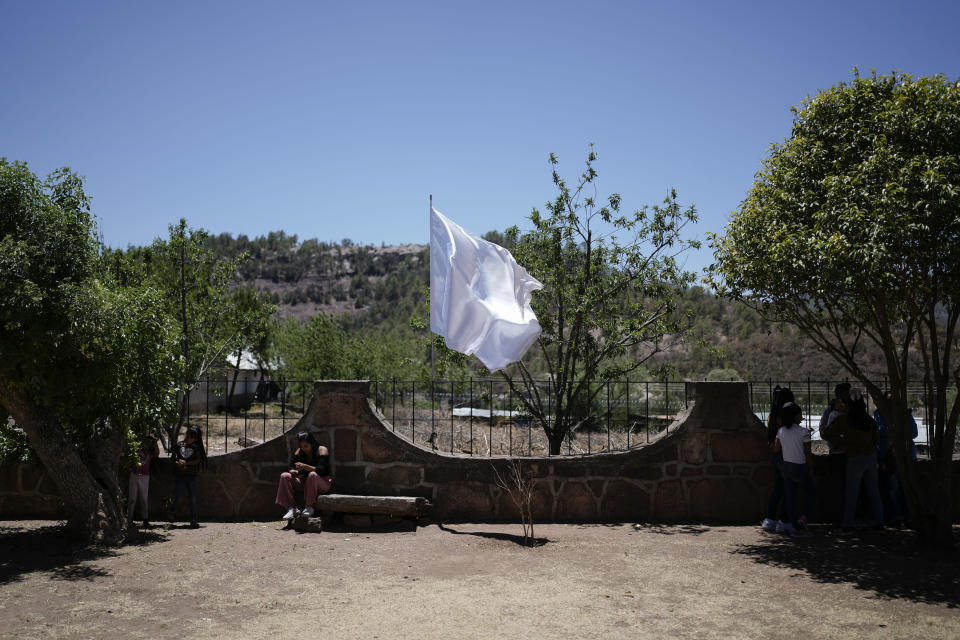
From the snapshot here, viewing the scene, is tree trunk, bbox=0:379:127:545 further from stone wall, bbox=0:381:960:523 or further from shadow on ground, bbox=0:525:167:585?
stone wall, bbox=0:381:960:523

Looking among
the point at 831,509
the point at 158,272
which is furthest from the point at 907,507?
the point at 158,272

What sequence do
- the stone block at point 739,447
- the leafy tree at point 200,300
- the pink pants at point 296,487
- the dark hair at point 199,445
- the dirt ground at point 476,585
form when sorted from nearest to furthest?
the dirt ground at point 476,585, the pink pants at point 296,487, the dark hair at point 199,445, the stone block at point 739,447, the leafy tree at point 200,300

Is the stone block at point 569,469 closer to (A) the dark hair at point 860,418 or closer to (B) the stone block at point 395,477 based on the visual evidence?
(B) the stone block at point 395,477

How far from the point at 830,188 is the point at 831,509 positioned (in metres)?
4.12

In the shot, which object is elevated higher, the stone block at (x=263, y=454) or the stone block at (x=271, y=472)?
the stone block at (x=263, y=454)

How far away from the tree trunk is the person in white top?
7.36m

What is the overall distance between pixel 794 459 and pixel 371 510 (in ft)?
16.1

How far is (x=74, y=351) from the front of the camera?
7.04m

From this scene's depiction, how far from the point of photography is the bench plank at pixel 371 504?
869 centimetres

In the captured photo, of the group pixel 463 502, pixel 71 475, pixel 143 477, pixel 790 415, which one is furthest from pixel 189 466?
pixel 790 415

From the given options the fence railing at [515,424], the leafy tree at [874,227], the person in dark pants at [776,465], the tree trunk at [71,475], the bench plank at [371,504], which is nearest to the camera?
the leafy tree at [874,227]

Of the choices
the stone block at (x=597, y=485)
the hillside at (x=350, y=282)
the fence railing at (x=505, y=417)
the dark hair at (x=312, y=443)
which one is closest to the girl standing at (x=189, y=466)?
the fence railing at (x=505, y=417)

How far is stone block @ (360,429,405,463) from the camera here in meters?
9.36

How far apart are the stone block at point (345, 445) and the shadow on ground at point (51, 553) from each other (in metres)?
2.21
